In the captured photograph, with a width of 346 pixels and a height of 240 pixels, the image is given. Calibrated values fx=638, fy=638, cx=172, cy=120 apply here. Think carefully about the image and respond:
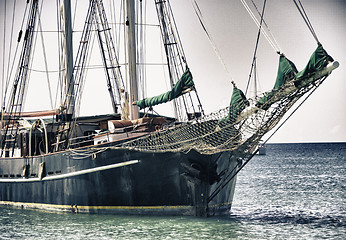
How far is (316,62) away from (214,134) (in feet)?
20.1

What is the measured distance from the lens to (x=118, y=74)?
3994cm

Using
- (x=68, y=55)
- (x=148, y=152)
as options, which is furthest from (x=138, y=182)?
(x=68, y=55)

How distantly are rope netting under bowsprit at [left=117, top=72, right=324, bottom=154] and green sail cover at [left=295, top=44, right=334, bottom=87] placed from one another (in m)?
2.32

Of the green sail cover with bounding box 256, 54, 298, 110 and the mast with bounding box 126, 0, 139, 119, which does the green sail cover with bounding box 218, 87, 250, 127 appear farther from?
the mast with bounding box 126, 0, 139, 119

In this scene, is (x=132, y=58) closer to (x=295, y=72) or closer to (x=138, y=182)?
(x=138, y=182)

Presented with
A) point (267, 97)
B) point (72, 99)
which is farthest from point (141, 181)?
point (72, 99)

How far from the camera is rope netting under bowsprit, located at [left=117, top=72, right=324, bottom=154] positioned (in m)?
22.8

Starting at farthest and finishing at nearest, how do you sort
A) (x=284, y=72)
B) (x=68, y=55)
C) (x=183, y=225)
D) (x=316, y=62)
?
(x=68, y=55) < (x=183, y=225) < (x=284, y=72) < (x=316, y=62)

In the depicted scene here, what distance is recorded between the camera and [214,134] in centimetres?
2459

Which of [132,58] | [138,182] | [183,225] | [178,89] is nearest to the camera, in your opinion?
[183,225]


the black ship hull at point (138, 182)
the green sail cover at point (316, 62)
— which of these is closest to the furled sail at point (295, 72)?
the green sail cover at point (316, 62)

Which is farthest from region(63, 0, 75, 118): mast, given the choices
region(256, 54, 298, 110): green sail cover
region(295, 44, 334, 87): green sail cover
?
region(295, 44, 334, 87): green sail cover

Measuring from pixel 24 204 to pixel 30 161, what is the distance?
2.47 m

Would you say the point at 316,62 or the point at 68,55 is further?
the point at 68,55
